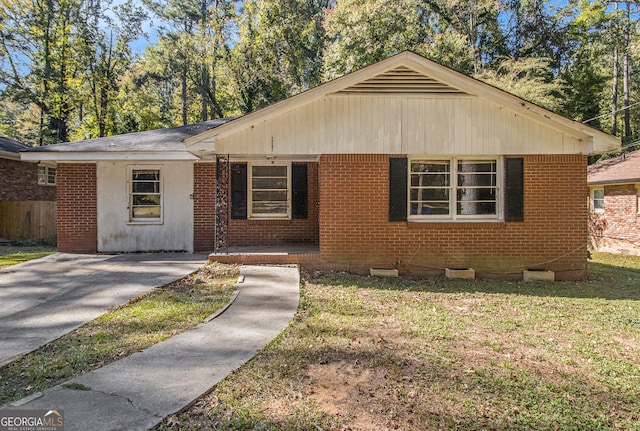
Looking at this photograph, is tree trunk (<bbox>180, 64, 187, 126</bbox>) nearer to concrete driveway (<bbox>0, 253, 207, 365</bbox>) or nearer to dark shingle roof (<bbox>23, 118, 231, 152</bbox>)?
dark shingle roof (<bbox>23, 118, 231, 152</bbox>)

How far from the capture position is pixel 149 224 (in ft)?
35.4

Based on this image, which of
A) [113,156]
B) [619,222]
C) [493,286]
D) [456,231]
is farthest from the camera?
[619,222]

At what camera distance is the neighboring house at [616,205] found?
50.6 ft

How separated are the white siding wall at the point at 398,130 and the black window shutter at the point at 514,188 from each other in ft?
0.97

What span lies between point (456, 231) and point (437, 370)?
218 inches

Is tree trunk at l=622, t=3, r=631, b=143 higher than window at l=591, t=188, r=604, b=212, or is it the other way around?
tree trunk at l=622, t=3, r=631, b=143

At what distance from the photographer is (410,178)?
A: 9164mm

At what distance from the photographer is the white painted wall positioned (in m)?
10.7

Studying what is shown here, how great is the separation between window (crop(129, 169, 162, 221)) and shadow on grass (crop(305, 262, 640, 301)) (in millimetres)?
5006

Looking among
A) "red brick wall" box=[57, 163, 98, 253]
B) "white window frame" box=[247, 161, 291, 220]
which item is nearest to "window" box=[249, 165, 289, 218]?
"white window frame" box=[247, 161, 291, 220]

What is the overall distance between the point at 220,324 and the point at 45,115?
30.1 m

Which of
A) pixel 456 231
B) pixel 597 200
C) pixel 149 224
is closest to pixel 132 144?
pixel 149 224

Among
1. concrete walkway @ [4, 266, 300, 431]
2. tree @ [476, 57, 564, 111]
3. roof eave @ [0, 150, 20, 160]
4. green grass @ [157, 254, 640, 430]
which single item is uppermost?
tree @ [476, 57, 564, 111]

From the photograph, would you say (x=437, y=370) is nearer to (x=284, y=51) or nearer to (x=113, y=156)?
(x=113, y=156)
